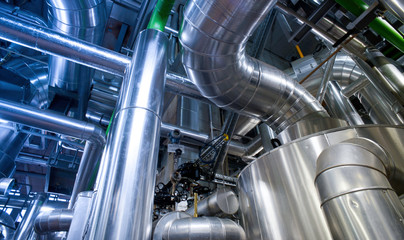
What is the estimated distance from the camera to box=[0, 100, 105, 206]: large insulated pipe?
2.71 meters

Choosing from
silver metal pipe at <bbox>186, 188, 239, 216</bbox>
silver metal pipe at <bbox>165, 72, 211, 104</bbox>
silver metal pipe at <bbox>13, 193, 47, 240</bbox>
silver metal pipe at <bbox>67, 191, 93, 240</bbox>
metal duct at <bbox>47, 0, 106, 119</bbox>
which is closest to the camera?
silver metal pipe at <bbox>67, 191, 93, 240</bbox>

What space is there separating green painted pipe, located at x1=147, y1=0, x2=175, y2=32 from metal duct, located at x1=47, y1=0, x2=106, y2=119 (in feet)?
2.52

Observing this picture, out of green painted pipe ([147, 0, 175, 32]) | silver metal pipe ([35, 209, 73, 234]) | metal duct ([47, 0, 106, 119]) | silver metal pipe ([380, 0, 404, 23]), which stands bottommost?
silver metal pipe ([35, 209, 73, 234])

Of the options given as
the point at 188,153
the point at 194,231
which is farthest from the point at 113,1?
the point at 194,231

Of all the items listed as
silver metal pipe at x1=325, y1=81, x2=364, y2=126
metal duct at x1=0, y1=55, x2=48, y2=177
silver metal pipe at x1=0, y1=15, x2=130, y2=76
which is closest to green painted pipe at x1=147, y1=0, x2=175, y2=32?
silver metal pipe at x1=0, y1=15, x2=130, y2=76

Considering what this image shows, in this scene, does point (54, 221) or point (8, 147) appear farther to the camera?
point (8, 147)

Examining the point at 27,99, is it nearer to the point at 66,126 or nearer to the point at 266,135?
the point at 66,126

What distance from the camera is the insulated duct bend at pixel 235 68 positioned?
135 cm

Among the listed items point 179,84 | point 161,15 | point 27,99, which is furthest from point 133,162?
point 27,99

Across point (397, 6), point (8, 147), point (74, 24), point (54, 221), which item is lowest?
point (54, 221)

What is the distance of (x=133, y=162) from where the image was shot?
133 cm

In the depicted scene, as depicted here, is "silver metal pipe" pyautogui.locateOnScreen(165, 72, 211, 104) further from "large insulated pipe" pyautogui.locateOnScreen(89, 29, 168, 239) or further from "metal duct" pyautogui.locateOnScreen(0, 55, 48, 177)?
"metal duct" pyautogui.locateOnScreen(0, 55, 48, 177)

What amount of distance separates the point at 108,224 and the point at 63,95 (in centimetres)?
339

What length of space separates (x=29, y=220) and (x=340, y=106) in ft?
19.3
